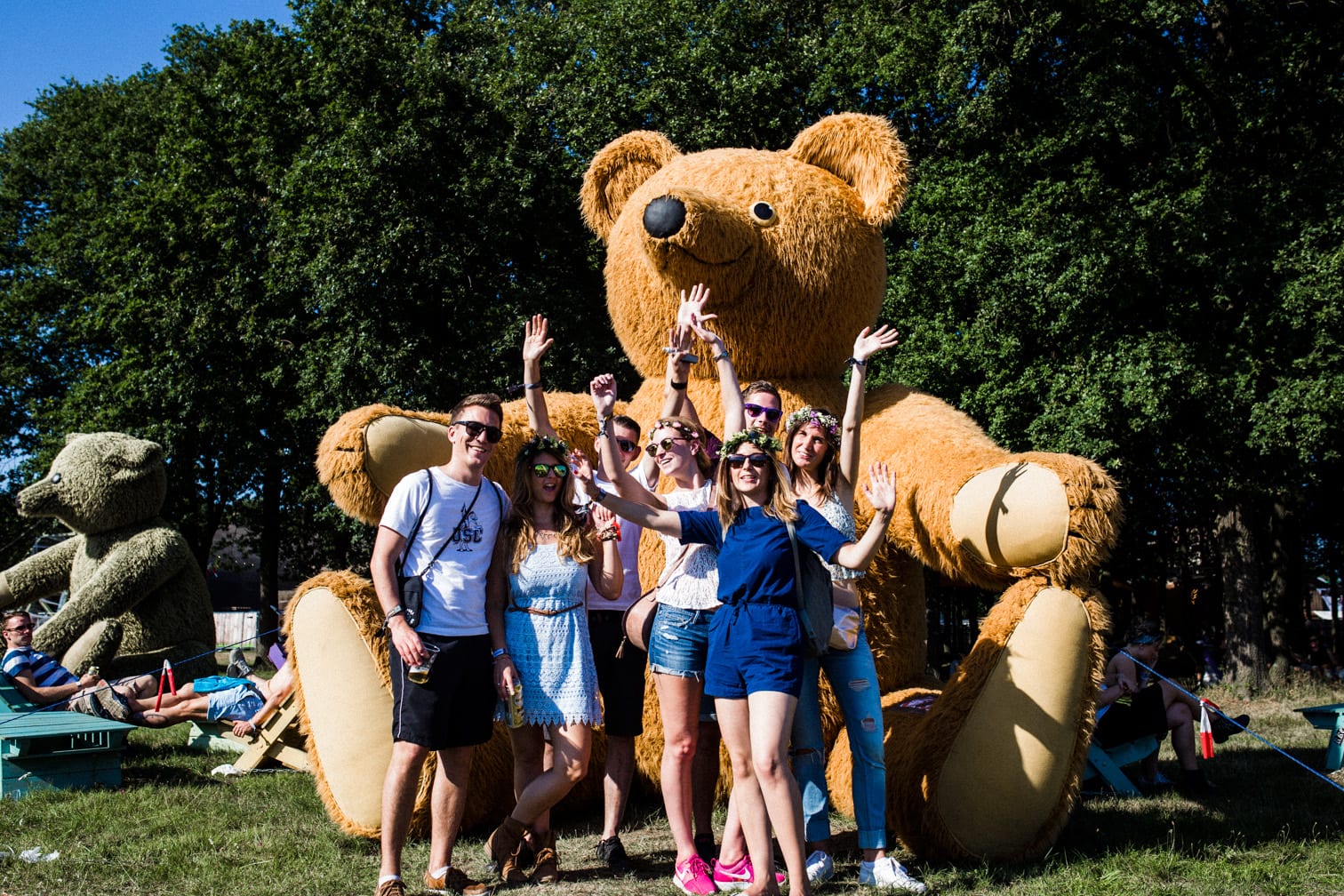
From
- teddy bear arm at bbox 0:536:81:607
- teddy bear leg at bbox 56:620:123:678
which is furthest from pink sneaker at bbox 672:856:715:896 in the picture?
teddy bear arm at bbox 0:536:81:607

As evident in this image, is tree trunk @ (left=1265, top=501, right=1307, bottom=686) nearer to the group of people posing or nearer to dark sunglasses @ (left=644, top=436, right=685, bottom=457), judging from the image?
the group of people posing

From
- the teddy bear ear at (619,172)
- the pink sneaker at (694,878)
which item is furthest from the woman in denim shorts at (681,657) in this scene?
the teddy bear ear at (619,172)

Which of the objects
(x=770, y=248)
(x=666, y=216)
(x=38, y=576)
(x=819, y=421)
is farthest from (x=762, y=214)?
(x=38, y=576)

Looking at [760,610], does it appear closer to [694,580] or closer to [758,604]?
[758,604]

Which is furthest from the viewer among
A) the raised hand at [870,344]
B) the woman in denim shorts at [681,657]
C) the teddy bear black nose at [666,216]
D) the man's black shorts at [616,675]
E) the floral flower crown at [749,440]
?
the teddy bear black nose at [666,216]

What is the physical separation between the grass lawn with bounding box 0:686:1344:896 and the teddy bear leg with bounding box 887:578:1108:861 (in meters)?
0.13

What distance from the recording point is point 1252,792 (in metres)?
5.86

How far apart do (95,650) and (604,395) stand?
6601mm

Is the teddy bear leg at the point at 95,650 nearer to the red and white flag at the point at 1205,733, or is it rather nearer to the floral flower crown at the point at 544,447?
the floral flower crown at the point at 544,447

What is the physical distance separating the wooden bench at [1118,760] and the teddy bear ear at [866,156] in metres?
2.98

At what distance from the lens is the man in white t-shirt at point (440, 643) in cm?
360

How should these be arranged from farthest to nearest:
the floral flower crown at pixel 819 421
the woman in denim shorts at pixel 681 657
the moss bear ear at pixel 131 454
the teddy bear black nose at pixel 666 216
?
1. the moss bear ear at pixel 131 454
2. the teddy bear black nose at pixel 666 216
3. the floral flower crown at pixel 819 421
4. the woman in denim shorts at pixel 681 657

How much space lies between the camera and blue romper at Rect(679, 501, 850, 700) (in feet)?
11.0

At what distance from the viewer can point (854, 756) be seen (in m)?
3.86
